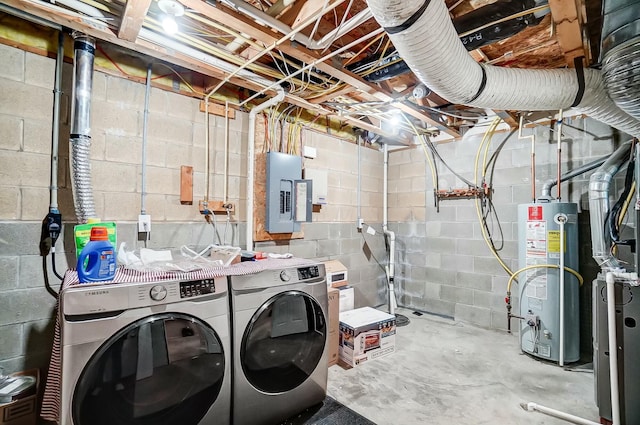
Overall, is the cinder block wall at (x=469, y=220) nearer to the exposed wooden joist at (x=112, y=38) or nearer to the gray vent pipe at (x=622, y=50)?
the gray vent pipe at (x=622, y=50)

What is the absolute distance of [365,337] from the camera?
8.41 ft

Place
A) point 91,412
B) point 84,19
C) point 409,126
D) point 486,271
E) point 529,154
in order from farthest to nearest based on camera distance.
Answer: point 409,126 < point 486,271 < point 529,154 < point 84,19 < point 91,412

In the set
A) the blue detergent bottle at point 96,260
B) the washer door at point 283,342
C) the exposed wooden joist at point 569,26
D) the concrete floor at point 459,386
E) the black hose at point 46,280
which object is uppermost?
the exposed wooden joist at point 569,26

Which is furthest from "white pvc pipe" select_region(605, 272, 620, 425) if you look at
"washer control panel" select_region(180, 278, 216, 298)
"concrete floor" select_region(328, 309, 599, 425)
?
"washer control panel" select_region(180, 278, 216, 298)

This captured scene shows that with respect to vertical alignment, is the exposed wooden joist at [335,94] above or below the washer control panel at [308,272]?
above

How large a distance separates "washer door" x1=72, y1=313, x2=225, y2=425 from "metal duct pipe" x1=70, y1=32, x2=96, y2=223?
2.72 ft

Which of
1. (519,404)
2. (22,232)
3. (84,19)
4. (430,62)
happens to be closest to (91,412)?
(22,232)

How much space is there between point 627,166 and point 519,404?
2.06 m

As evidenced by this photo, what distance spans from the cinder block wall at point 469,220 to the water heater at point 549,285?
1.09ft

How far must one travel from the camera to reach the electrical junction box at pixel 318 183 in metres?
3.19

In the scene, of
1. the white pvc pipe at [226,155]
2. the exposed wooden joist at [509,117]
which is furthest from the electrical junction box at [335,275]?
the exposed wooden joist at [509,117]

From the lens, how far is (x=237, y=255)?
196 centimetres

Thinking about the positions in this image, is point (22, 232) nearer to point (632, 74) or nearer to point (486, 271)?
point (632, 74)

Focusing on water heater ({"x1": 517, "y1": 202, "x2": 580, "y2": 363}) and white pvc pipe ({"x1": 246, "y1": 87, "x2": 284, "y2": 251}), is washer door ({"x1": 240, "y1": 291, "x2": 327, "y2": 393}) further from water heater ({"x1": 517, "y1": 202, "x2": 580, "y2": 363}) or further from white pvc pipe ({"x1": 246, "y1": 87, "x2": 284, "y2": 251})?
water heater ({"x1": 517, "y1": 202, "x2": 580, "y2": 363})
